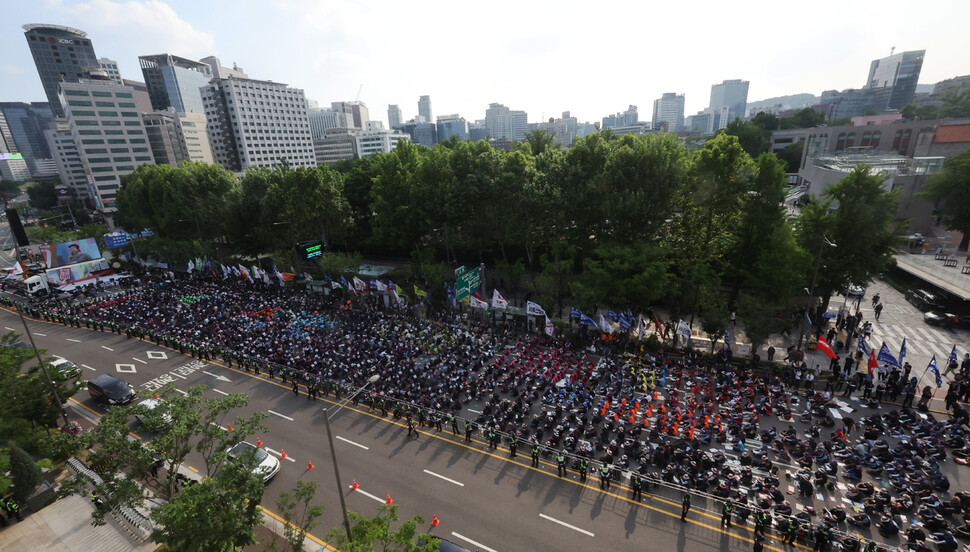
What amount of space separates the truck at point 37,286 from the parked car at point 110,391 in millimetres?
35778

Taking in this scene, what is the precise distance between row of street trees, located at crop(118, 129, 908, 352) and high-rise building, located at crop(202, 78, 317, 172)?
8531 centimetres

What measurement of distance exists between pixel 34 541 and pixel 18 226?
5783 centimetres

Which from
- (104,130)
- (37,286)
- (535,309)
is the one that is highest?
(104,130)

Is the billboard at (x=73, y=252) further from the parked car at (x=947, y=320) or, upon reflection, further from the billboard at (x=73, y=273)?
the parked car at (x=947, y=320)

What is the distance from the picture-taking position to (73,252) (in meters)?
49.2

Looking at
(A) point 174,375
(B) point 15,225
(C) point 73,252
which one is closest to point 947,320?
(A) point 174,375

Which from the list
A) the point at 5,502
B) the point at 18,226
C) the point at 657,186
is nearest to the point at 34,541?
the point at 5,502

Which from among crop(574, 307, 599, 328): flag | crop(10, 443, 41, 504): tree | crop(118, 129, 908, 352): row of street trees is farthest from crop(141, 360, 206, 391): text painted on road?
crop(574, 307, 599, 328): flag

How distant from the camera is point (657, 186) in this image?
105ft

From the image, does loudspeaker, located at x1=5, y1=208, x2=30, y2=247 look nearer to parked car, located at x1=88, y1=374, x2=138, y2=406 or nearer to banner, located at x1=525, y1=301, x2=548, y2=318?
parked car, located at x1=88, y1=374, x2=138, y2=406

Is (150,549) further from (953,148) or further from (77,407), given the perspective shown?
(953,148)

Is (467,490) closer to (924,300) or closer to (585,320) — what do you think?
(585,320)

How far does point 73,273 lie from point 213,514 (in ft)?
179

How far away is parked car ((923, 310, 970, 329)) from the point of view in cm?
3019
